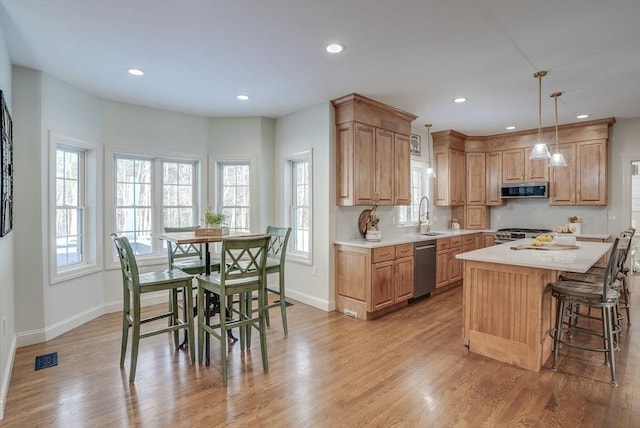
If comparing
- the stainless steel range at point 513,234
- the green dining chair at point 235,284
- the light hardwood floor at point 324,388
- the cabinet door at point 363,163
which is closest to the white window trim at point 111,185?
the light hardwood floor at point 324,388

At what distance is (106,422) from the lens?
2131mm

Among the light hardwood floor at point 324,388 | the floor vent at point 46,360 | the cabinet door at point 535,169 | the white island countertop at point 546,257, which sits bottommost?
the light hardwood floor at point 324,388

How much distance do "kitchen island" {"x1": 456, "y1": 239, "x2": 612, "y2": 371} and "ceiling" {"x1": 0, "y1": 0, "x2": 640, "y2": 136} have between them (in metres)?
1.82

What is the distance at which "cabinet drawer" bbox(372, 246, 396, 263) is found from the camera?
4094 millimetres

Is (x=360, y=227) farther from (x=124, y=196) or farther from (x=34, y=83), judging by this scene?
(x=34, y=83)

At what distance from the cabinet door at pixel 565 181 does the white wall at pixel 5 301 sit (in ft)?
23.7

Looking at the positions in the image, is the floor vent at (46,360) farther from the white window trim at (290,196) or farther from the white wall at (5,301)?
the white window trim at (290,196)

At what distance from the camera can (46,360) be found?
299cm

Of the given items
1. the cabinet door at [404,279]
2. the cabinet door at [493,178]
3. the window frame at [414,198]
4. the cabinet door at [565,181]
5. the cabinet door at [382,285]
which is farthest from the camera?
the cabinet door at [493,178]

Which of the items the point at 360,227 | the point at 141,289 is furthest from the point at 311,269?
the point at 141,289

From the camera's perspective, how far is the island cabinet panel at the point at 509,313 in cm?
278

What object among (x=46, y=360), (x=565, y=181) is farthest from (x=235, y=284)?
(x=565, y=181)

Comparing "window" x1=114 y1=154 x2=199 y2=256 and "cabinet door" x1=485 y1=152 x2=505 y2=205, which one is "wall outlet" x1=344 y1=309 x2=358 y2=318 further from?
"cabinet door" x1=485 y1=152 x2=505 y2=205

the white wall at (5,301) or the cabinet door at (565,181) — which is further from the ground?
the cabinet door at (565,181)
